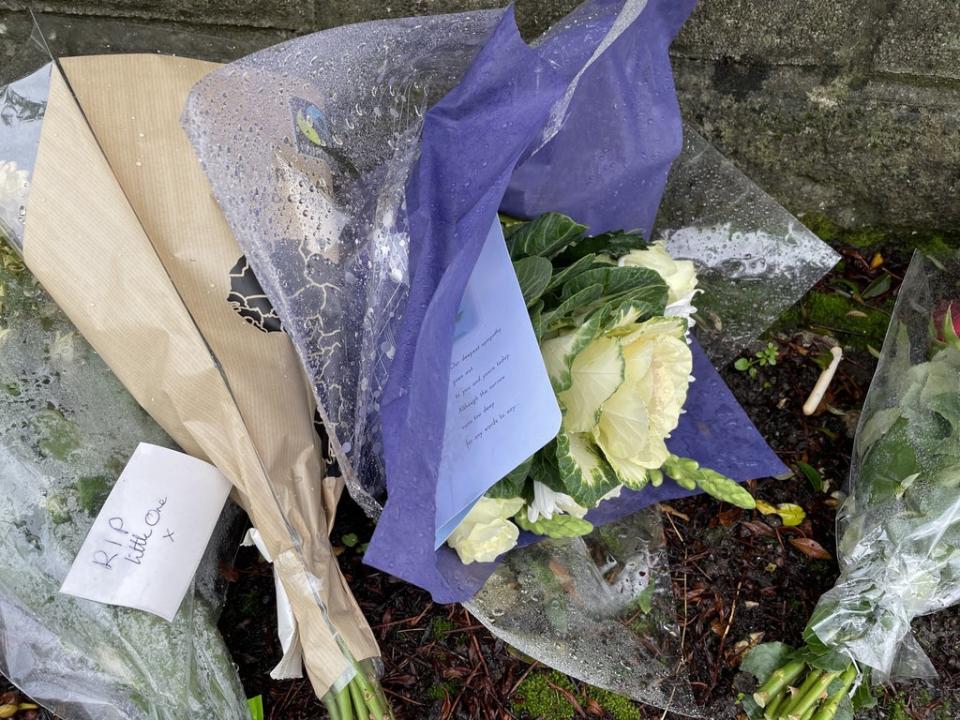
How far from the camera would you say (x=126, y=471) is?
0.87 m

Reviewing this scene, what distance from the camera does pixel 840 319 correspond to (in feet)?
4.85

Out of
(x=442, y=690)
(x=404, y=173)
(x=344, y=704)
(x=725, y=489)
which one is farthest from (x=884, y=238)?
(x=344, y=704)

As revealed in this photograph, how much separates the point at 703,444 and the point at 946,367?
38cm

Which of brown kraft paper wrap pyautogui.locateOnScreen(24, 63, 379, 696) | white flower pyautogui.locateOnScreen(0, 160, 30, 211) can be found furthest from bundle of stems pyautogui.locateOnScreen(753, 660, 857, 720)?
white flower pyautogui.locateOnScreen(0, 160, 30, 211)

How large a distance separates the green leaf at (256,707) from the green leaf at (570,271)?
2.48ft

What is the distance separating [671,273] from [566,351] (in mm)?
192

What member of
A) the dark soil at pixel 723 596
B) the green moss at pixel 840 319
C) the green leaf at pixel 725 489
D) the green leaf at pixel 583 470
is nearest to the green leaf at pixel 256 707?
the dark soil at pixel 723 596

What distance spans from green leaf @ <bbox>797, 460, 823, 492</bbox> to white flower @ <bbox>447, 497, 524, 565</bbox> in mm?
708

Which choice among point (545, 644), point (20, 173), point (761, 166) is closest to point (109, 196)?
point (20, 173)

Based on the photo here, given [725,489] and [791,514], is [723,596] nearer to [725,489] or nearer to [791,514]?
[791,514]

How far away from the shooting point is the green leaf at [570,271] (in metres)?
0.88

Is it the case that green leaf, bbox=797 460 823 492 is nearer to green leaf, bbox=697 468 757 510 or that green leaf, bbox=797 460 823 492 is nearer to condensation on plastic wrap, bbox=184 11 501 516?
green leaf, bbox=697 468 757 510

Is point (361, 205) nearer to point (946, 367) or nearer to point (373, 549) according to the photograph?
point (373, 549)

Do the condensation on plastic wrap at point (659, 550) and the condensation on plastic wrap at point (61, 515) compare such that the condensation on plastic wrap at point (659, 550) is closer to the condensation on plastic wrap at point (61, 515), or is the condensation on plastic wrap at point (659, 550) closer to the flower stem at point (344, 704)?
the flower stem at point (344, 704)
